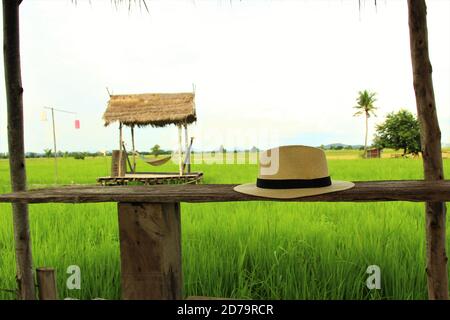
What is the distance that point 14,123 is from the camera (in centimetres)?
192

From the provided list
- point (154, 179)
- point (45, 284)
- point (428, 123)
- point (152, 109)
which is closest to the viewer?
point (45, 284)

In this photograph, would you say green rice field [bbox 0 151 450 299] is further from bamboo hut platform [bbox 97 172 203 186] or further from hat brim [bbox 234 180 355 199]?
bamboo hut platform [bbox 97 172 203 186]

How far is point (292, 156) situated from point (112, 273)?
1.53 metres

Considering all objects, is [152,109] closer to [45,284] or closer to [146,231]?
[45,284]

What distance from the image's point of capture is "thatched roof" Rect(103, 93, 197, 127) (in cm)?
935

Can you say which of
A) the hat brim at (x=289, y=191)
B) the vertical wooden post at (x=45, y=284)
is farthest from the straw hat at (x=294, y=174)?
the vertical wooden post at (x=45, y=284)

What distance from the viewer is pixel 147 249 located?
1.48 metres

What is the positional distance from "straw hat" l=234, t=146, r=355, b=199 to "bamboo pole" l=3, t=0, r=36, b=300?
1.20 m

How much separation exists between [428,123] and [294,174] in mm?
779

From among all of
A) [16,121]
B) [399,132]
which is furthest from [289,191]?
[399,132]

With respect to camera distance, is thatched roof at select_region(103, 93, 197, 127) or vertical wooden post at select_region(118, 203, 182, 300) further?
thatched roof at select_region(103, 93, 197, 127)

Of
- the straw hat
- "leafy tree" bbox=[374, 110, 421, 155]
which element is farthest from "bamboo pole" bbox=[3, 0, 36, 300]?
"leafy tree" bbox=[374, 110, 421, 155]
